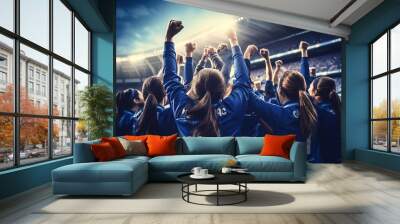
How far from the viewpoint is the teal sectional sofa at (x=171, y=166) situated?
15.8 ft

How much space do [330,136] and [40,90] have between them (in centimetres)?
673

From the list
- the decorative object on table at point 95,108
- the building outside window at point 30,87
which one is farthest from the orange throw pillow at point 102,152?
the decorative object on table at point 95,108

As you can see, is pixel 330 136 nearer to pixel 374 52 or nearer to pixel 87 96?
pixel 374 52

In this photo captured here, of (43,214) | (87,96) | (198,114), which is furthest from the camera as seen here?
(198,114)

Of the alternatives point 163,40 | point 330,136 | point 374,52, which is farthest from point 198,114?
point 374,52

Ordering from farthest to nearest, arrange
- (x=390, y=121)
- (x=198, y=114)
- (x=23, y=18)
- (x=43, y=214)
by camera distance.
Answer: (x=198, y=114) → (x=390, y=121) → (x=23, y=18) → (x=43, y=214)

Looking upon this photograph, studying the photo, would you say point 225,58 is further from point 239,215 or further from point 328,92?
point 239,215

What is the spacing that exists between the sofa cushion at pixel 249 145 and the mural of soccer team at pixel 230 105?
2.09 m

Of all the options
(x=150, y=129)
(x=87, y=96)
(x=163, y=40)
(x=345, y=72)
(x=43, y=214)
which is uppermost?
(x=163, y=40)

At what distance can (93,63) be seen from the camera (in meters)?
8.83

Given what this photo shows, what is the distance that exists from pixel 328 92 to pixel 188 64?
3.55m

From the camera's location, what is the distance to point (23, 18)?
539 centimetres

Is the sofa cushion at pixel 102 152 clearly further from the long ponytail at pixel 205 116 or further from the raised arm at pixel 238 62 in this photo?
the raised arm at pixel 238 62

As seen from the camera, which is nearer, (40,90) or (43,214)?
(43,214)
